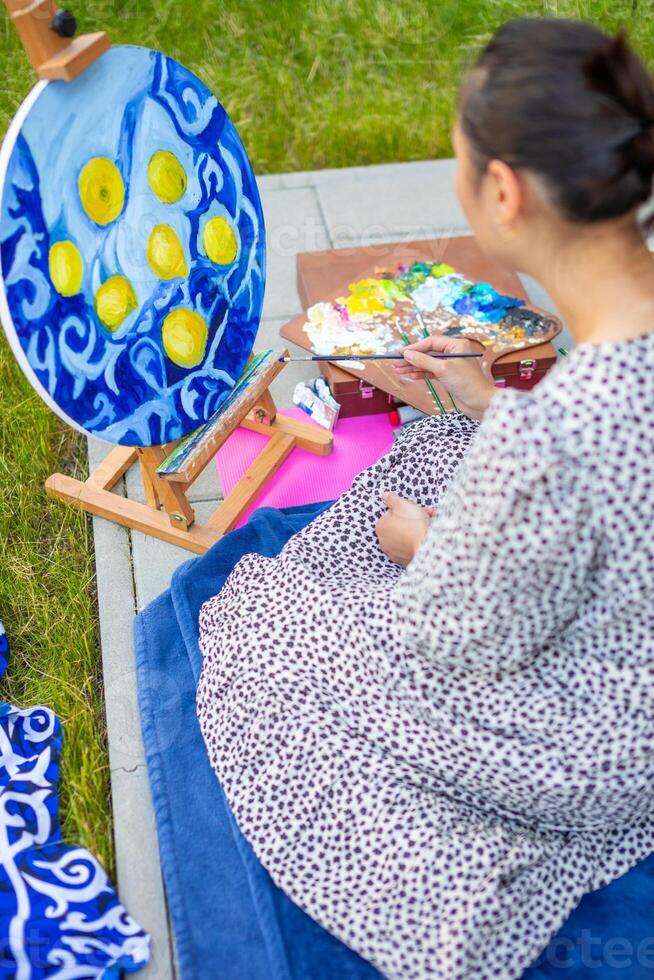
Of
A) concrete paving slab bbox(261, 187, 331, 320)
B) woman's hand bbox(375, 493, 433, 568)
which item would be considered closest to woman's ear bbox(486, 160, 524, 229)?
woman's hand bbox(375, 493, 433, 568)

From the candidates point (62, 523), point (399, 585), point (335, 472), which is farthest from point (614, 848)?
point (62, 523)

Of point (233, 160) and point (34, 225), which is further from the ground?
point (34, 225)

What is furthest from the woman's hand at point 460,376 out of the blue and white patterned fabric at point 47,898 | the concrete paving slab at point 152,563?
the blue and white patterned fabric at point 47,898

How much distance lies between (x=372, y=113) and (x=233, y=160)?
1595 millimetres

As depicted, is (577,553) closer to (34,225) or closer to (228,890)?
(228,890)

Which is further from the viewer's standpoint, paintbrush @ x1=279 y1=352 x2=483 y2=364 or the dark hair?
paintbrush @ x1=279 y1=352 x2=483 y2=364

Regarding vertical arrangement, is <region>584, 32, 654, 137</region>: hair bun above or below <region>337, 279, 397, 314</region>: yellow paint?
above

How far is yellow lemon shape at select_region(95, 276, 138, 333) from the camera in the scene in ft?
4.82

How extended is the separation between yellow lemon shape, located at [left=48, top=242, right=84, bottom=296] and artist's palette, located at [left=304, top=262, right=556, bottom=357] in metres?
0.69

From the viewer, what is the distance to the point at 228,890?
1.33 m

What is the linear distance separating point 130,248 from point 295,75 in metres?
1.99

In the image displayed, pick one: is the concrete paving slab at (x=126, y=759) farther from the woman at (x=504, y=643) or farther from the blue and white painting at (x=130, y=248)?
the blue and white painting at (x=130, y=248)

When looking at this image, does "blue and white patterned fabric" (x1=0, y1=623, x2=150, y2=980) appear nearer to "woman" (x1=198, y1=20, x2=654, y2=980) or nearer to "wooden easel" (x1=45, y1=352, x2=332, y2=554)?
"woman" (x1=198, y1=20, x2=654, y2=980)

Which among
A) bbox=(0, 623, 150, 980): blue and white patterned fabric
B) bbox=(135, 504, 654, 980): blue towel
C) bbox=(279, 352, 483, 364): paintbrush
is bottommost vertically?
bbox=(135, 504, 654, 980): blue towel
